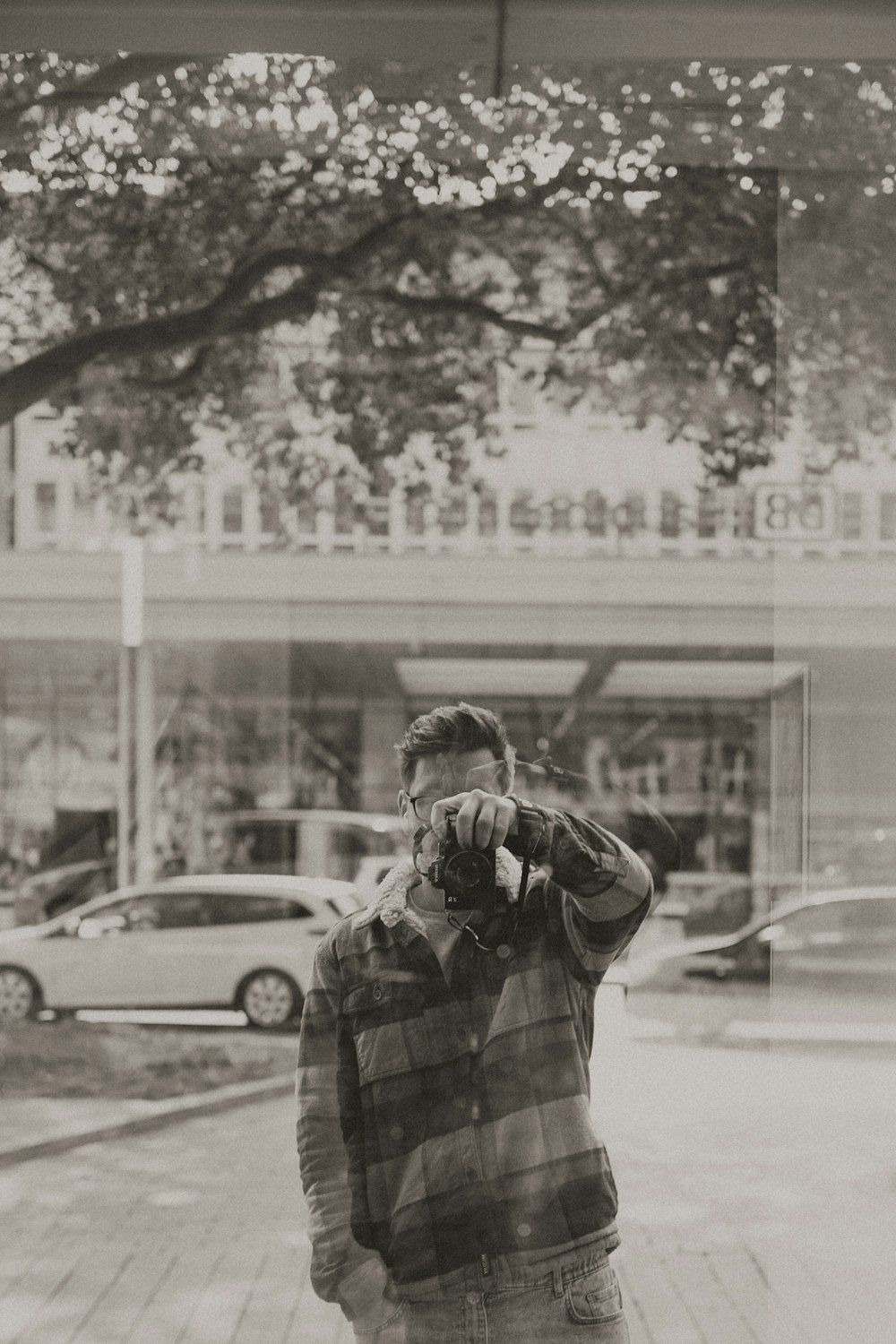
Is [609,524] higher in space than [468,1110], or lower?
higher

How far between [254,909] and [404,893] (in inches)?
271

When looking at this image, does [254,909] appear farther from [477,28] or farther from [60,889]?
[477,28]

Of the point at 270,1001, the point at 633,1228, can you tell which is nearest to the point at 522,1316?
the point at 633,1228

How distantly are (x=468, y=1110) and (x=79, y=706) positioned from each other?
6.41 meters

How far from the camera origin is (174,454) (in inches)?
288

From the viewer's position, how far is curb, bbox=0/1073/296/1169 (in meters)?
7.22

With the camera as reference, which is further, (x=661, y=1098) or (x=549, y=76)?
(x=661, y=1098)

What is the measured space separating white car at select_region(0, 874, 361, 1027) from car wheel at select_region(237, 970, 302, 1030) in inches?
1.3

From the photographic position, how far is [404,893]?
219cm

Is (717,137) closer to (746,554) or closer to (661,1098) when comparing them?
(746,554)

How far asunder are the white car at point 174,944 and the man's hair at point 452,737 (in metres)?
6.40

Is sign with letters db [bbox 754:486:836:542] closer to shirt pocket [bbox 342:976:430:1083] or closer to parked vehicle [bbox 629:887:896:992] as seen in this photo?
parked vehicle [bbox 629:887:896:992]

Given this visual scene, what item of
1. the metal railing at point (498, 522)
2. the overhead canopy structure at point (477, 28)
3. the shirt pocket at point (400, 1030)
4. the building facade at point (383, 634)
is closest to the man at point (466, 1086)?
the shirt pocket at point (400, 1030)

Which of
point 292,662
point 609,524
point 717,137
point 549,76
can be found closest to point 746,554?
point 609,524
